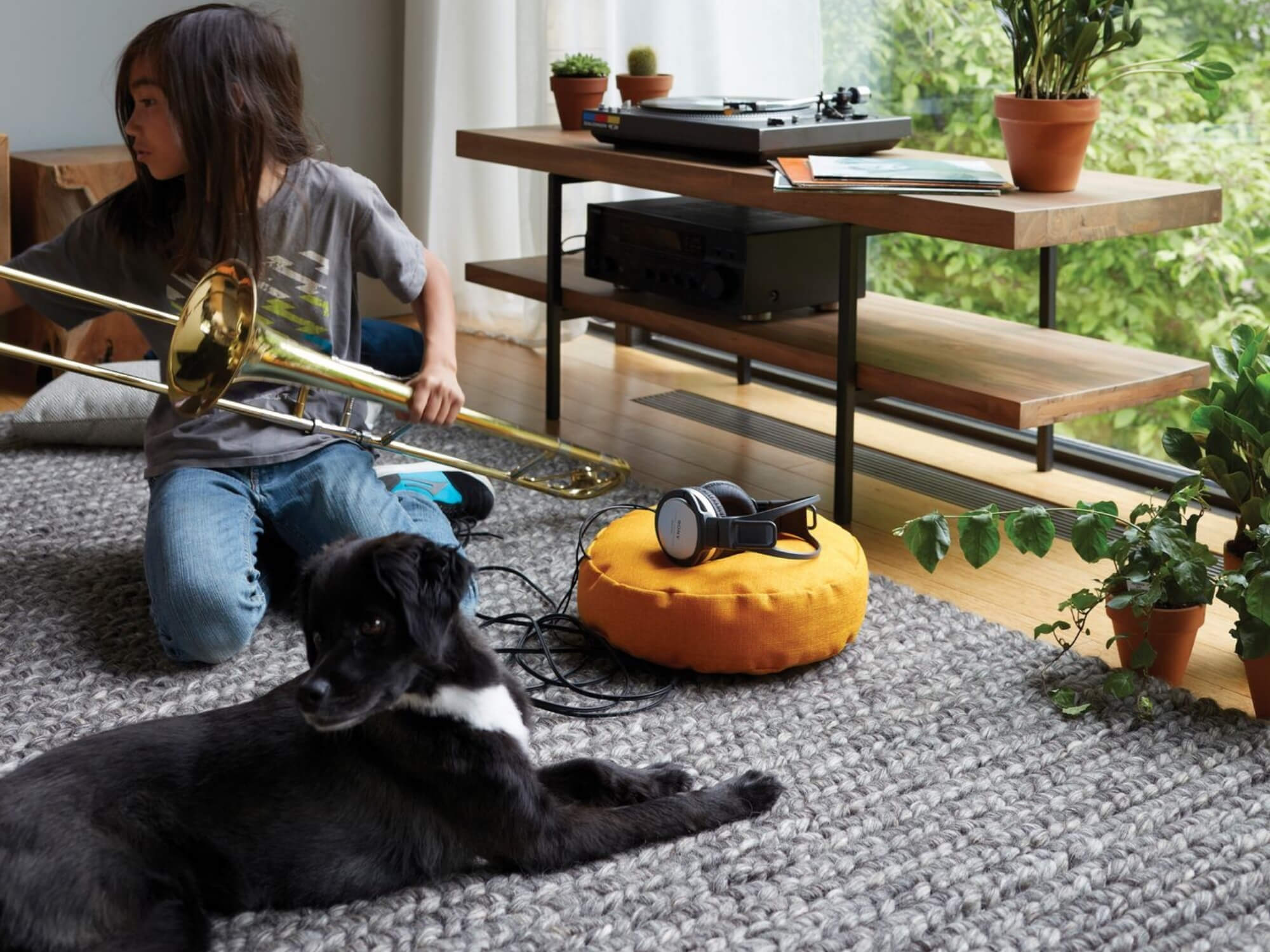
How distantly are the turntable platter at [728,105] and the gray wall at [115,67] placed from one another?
3.48 feet

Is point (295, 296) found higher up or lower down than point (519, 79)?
lower down

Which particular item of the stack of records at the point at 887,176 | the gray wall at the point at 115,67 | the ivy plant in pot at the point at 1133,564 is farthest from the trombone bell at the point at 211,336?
the gray wall at the point at 115,67

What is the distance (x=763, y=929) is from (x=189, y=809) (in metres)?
0.55

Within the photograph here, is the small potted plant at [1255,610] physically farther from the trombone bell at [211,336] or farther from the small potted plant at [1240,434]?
the trombone bell at [211,336]

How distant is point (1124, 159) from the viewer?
2.83 meters

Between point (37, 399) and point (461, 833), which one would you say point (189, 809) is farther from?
point (37, 399)

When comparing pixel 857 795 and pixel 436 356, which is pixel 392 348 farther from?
pixel 857 795

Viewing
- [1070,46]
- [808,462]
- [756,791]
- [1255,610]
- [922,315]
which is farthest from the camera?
[808,462]

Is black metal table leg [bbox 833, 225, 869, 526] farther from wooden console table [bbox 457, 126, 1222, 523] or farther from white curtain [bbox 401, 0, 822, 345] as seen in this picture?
white curtain [bbox 401, 0, 822, 345]

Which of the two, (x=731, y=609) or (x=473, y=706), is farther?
(x=731, y=609)

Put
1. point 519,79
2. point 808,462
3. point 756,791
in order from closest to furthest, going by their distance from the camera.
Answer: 1. point 756,791
2. point 808,462
3. point 519,79

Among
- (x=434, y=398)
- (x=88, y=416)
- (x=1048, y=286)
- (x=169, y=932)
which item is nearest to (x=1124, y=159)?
(x=1048, y=286)

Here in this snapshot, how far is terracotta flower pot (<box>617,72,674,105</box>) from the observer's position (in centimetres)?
308

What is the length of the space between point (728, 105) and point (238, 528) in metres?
1.23
